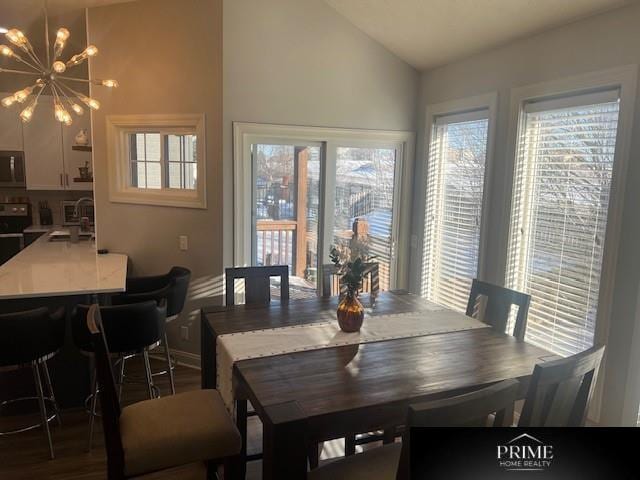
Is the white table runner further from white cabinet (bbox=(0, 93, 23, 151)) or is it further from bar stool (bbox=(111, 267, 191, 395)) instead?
white cabinet (bbox=(0, 93, 23, 151))

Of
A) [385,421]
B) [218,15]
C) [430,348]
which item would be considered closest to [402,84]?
[218,15]

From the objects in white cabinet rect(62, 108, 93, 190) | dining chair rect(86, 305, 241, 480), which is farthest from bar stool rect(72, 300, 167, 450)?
white cabinet rect(62, 108, 93, 190)

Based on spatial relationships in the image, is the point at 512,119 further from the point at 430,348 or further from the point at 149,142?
the point at 149,142

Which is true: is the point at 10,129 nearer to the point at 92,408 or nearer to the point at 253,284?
the point at 92,408

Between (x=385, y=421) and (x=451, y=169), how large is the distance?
2.75 m

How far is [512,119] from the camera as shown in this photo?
3318 mm

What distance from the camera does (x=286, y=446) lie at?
1583 millimetres

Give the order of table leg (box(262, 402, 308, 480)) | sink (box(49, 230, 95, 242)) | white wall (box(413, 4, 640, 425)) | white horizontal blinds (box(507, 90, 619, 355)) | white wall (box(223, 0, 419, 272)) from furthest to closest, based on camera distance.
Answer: sink (box(49, 230, 95, 242)) < white wall (box(223, 0, 419, 272)) < white horizontal blinds (box(507, 90, 619, 355)) < white wall (box(413, 4, 640, 425)) < table leg (box(262, 402, 308, 480))

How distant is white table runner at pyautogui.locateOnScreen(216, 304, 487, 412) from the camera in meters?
2.16

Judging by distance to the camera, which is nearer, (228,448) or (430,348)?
(228,448)

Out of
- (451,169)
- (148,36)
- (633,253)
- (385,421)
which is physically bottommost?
(385,421)

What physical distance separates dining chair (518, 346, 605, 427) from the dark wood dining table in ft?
0.85

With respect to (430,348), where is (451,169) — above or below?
above

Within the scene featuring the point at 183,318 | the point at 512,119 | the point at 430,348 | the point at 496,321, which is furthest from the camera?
the point at 183,318
